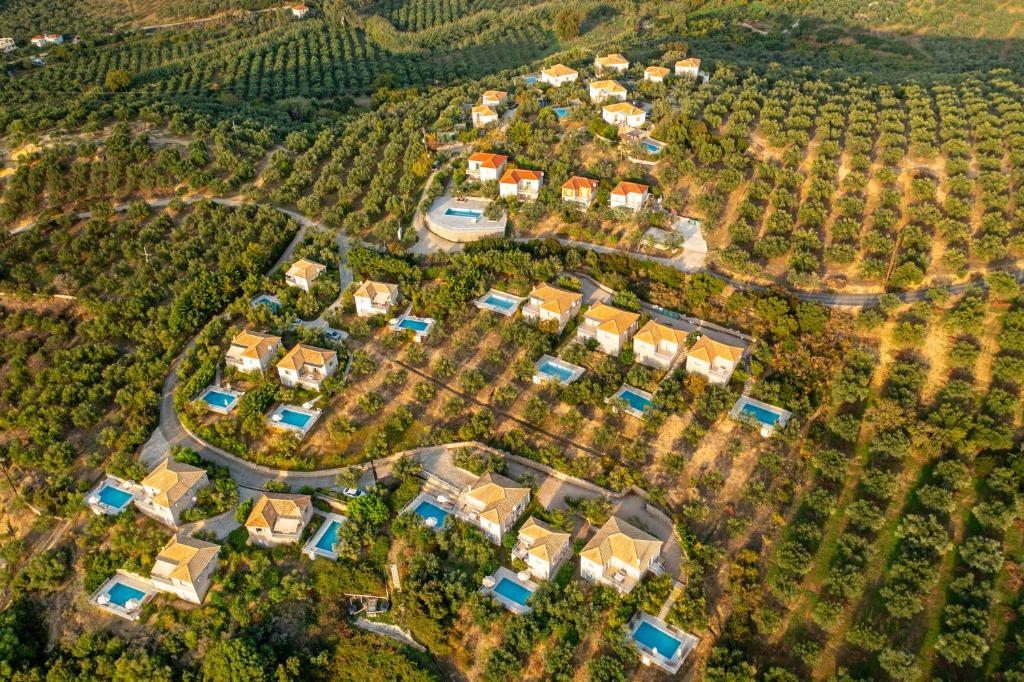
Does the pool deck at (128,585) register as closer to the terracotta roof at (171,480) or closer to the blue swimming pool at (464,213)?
the terracotta roof at (171,480)

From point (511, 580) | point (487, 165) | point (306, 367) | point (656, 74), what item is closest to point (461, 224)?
point (487, 165)

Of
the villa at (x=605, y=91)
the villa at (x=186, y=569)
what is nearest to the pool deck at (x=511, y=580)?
the villa at (x=186, y=569)

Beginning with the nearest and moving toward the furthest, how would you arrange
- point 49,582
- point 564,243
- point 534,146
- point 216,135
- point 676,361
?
point 49,582 → point 676,361 → point 564,243 → point 534,146 → point 216,135

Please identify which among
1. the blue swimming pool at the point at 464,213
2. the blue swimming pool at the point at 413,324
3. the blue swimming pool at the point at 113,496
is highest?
the blue swimming pool at the point at 464,213

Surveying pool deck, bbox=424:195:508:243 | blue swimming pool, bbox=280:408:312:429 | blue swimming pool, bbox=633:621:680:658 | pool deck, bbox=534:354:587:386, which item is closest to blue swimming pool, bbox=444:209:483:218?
pool deck, bbox=424:195:508:243

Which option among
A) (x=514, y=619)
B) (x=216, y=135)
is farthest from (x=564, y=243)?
(x=216, y=135)

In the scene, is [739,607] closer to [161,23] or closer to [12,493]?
[12,493]
